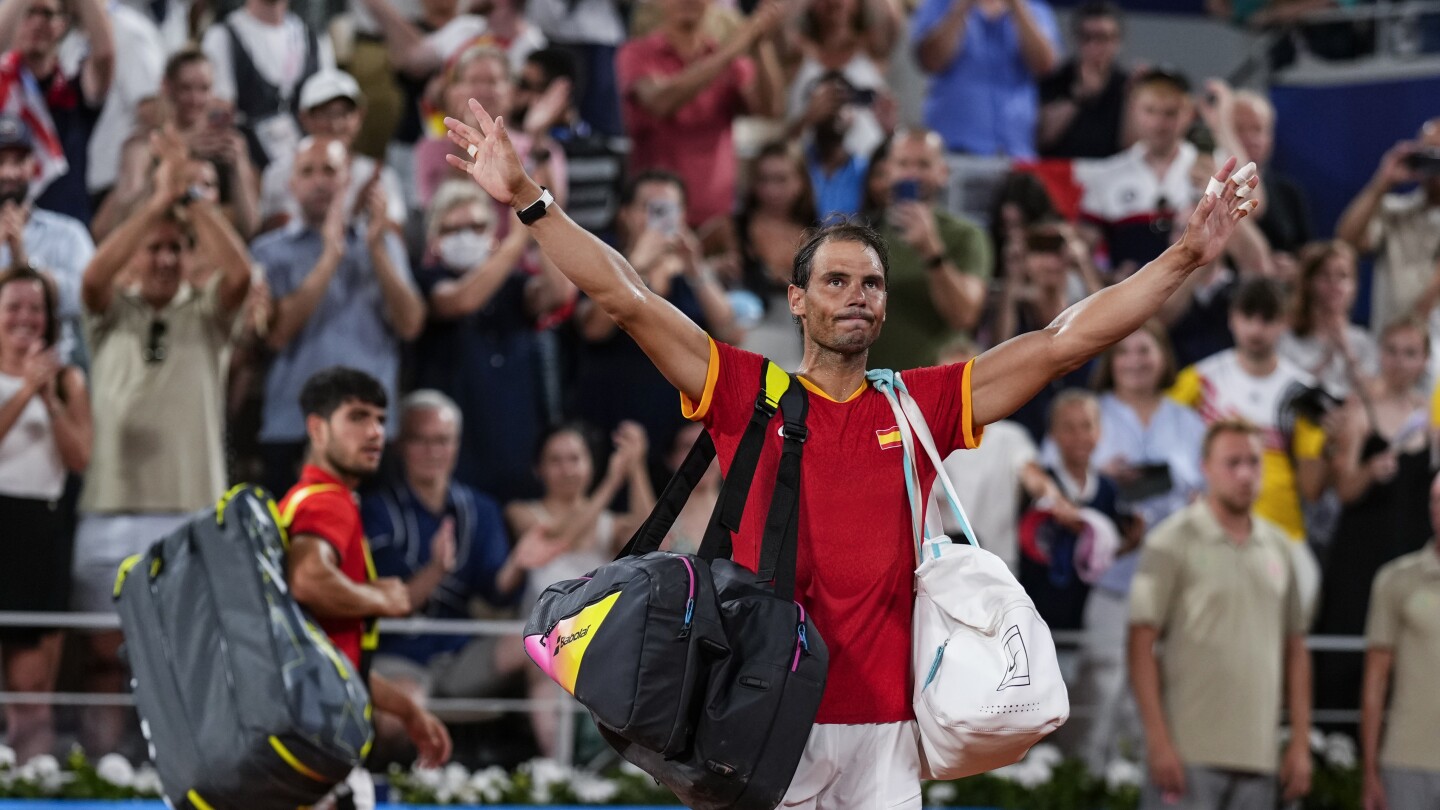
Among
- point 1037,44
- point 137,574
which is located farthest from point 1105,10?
point 137,574

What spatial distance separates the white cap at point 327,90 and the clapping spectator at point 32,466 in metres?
1.66

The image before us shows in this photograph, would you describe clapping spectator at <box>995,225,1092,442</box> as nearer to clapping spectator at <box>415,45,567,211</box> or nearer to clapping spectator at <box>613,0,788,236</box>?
clapping spectator at <box>613,0,788,236</box>

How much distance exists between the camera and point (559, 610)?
438 centimetres

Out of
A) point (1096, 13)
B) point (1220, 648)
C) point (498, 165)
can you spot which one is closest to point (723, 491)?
point (498, 165)

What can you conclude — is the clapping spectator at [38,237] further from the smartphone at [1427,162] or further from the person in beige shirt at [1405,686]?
the smartphone at [1427,162]

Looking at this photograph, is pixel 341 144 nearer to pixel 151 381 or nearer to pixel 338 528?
pixel 151 381

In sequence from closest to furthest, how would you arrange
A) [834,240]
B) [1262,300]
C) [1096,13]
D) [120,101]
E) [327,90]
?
[834,240], [327,90], [120,101], [1262,300], [1096,13]

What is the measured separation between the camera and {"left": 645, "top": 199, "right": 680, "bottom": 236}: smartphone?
31.2 feet

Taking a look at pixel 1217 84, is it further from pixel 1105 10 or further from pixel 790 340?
pixel 790 340

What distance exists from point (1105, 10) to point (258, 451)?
5.98 metres

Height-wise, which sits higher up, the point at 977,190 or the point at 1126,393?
the point at 977,190

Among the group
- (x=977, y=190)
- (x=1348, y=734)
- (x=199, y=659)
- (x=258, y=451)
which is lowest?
(x=1348, y=734)

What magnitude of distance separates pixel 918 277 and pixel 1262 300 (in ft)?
6.09

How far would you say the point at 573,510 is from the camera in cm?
888
